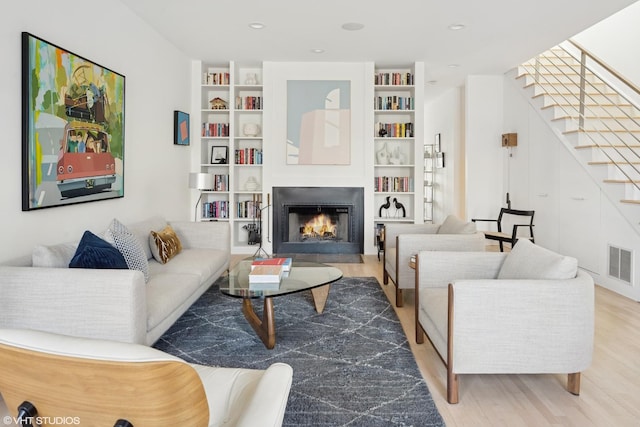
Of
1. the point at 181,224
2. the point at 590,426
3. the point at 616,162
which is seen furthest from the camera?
the point at 616,162

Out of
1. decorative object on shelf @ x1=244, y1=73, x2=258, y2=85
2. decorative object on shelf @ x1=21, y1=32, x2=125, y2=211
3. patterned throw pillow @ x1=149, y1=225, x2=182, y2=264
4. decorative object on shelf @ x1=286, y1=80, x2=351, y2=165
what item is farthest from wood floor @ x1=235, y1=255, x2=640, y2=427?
decorative object on shelf @ x1=244, y1=73, x2=258, y2=85

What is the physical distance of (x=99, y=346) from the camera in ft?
3.05

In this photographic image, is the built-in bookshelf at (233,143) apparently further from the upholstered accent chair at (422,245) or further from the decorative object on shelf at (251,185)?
the upholstered accent chair at (422,245)

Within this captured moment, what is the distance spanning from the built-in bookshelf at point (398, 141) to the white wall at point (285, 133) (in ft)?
0.60

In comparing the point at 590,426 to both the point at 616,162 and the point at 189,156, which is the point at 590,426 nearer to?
the point at 616,162

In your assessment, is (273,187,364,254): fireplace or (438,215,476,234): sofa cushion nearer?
(438,215,476,234): sofa cushion

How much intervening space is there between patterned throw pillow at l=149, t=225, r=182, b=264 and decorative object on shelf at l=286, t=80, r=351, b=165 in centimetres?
262

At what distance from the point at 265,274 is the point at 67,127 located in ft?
5.80

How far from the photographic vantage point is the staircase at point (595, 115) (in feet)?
15.4

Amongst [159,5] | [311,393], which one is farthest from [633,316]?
[159,5]

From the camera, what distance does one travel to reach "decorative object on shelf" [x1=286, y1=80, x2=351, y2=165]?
6324mm

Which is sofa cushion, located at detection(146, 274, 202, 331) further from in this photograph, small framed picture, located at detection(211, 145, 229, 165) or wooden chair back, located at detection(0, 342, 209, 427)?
small framed picture, located at detection(211, 145, 229, 165)

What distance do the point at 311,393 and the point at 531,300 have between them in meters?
1.20

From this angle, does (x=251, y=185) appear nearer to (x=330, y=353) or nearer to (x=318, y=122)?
(x=318, y=122)
